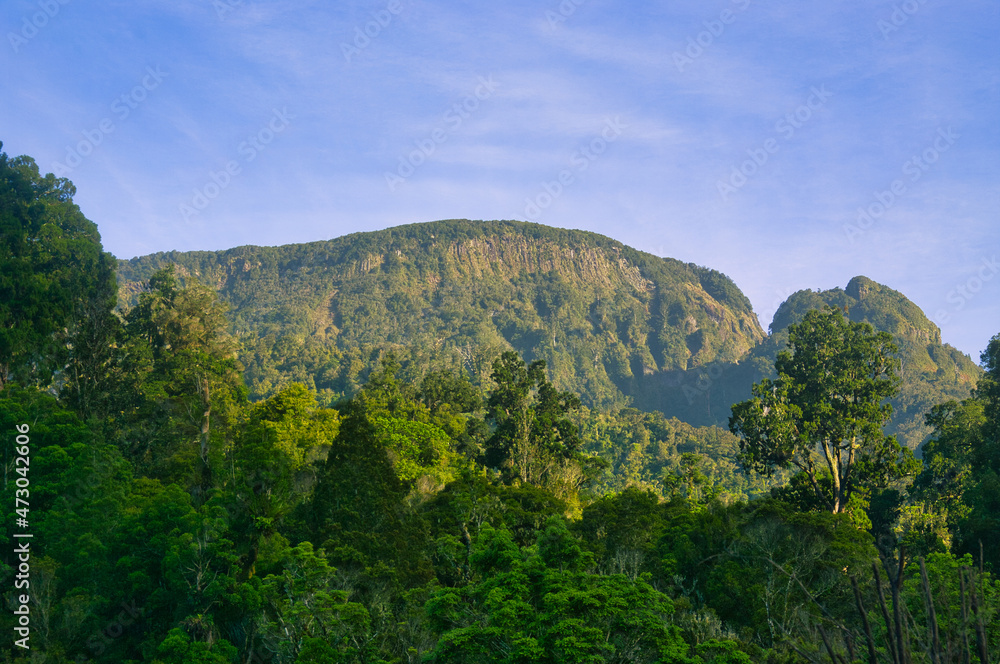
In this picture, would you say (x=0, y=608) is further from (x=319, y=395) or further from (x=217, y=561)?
(x=319, y=395)

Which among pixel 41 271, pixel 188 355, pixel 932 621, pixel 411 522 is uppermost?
pixel 41 271

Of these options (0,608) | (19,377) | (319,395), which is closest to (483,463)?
(19,377)

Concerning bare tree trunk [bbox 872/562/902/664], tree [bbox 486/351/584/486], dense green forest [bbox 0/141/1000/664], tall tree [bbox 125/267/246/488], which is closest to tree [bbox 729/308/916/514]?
dense green forest [bbox 0/141/1000/664]

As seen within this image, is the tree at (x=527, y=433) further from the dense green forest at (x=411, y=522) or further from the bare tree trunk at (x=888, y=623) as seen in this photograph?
the bare tree trunk at (x=888, y=623)

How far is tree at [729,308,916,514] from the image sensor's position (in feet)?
101

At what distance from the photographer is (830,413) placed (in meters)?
31.7

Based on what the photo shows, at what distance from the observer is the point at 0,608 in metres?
18.3

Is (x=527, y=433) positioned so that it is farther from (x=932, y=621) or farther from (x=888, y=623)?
(x=888, y=623)

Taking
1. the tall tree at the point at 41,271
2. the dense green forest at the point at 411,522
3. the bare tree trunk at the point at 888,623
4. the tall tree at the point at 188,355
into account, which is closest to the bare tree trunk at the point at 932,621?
the dense green forest at the point at 411,522

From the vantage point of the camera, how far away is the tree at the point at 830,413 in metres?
30.8

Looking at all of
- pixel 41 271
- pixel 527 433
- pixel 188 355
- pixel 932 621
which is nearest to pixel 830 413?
pixel 527 433

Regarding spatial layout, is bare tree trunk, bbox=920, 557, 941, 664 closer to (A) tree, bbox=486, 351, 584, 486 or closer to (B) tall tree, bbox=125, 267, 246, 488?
(B) tall tree, bbox=125, 267, 246, 488

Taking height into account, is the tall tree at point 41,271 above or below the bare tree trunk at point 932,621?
above

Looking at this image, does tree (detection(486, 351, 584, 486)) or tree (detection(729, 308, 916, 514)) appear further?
tree (detection(486, 351, 584, 486))
